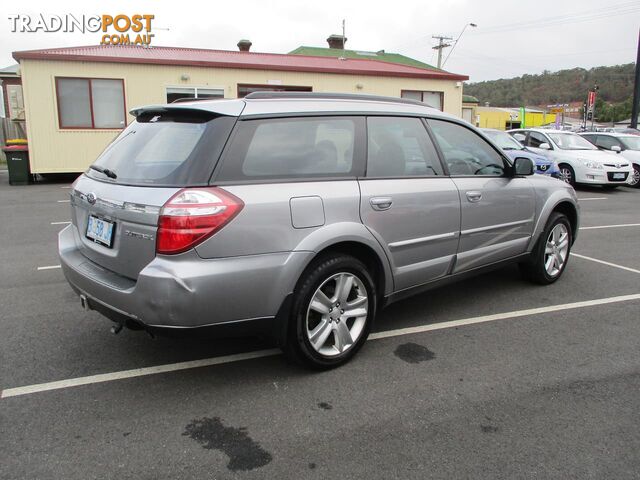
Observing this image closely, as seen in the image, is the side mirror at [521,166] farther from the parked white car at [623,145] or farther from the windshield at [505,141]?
the parked white car at [623,145]

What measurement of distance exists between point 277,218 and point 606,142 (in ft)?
54.7

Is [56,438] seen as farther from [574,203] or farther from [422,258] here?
[574,203]

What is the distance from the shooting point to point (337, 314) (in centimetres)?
337

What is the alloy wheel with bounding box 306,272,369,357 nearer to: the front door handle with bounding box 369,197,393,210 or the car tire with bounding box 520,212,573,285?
the front door handle with bounding box 369,197,393,210

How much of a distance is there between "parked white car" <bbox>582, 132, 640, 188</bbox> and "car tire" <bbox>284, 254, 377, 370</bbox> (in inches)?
577

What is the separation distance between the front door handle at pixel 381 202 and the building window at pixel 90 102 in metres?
14.5

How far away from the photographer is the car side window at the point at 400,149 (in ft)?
11.9

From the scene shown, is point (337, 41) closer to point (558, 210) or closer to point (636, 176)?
point (636, 176)

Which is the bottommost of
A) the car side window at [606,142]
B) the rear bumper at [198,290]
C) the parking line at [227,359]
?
the parking line at [227,359]

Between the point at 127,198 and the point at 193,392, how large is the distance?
3.94ft

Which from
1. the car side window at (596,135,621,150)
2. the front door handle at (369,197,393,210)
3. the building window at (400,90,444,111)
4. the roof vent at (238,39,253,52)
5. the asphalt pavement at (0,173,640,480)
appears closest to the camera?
the asphalt pavement at (0,173,640,480)

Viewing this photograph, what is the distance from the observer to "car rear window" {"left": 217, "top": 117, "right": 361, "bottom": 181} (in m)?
2.99

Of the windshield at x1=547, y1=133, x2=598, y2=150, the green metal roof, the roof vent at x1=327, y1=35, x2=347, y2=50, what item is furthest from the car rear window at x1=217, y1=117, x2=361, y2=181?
the roof vent at x1=327, y1=35, x2=347, y2=50

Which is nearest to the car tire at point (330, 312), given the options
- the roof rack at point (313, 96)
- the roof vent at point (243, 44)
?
the roof rack at point (313, 96)
